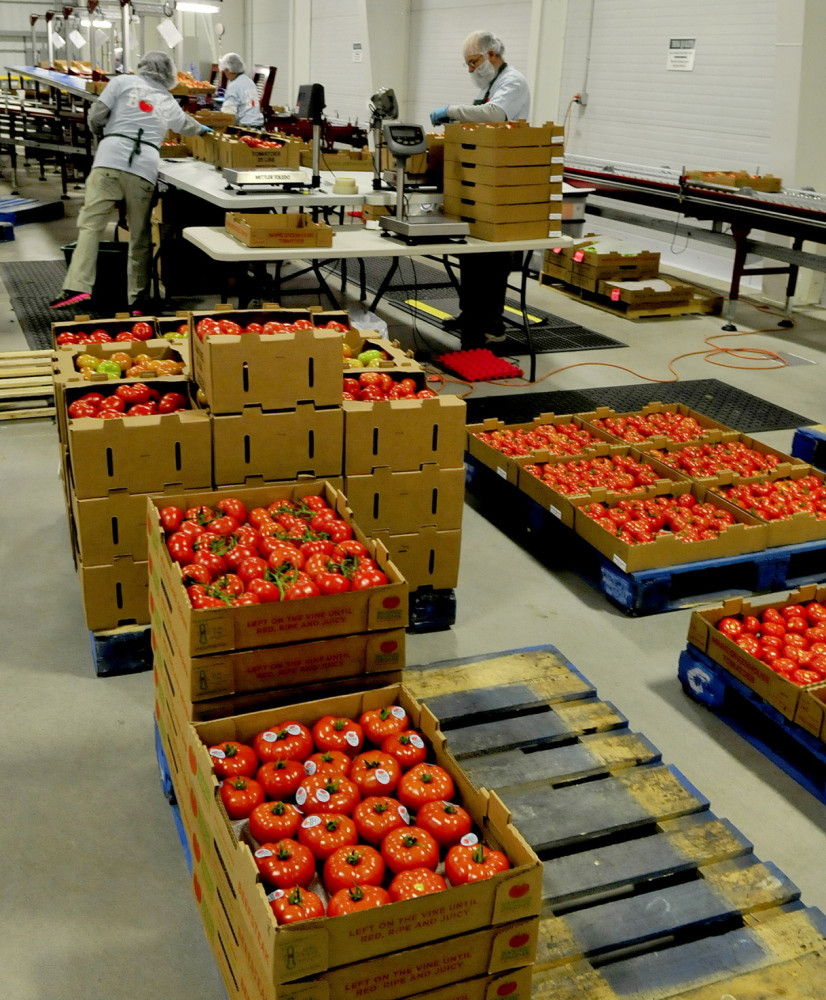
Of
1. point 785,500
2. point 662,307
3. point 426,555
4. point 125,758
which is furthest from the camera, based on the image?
point 662,307

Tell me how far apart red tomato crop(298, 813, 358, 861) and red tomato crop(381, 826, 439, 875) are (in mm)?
78

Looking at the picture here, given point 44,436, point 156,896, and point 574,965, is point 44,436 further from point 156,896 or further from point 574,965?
point 574,965

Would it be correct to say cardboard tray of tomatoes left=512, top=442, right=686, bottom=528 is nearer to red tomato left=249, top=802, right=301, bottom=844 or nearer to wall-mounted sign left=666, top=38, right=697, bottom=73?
red tomato left=249, top=802, right=301, bottom=844

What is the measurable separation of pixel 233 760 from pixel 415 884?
57 centimetres

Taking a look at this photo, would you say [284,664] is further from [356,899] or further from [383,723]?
[356,899]

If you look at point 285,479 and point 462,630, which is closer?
point 285,479

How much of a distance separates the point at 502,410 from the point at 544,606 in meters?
2.37

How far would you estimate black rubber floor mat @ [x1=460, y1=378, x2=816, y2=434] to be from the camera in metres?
6.21

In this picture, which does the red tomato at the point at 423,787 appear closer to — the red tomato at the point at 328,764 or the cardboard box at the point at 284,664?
the red tomato at the point at 328,764

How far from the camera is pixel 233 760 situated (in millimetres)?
2252

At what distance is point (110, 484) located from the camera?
11.0ft

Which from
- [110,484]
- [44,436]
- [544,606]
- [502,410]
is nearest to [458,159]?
[502,410]

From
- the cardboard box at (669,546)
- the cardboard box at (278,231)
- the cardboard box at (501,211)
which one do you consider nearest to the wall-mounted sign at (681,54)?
the cardboard box at (501,211)

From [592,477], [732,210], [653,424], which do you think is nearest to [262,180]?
[653,424]
